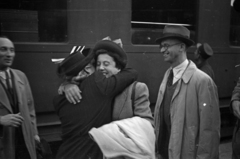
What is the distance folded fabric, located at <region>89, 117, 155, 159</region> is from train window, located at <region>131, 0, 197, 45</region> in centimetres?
245

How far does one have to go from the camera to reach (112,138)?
5.08ft

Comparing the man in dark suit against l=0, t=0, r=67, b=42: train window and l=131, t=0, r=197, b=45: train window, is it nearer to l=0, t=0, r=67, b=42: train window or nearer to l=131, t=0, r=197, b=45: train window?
l=0, t=0, r=67, b=42: train window

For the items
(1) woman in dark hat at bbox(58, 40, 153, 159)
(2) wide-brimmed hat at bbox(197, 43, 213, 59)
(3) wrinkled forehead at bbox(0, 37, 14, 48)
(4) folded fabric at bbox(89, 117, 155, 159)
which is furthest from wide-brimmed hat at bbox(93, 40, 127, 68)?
(2) wide-brimmed hat at bbox(197, 43, 213, 59)

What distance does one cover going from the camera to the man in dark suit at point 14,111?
8.60 ft

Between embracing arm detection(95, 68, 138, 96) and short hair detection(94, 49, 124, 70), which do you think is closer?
embracing arm detection(95, 68, 138, 96)

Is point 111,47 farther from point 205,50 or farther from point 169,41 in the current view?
point 205,50

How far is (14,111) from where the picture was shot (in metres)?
2.72

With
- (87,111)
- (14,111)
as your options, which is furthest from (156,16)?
(87,111)

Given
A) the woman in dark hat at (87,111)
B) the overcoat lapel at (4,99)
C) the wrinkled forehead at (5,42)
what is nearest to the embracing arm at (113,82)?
the woman in dark hat at (87,111)

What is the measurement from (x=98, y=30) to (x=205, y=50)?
169 cm

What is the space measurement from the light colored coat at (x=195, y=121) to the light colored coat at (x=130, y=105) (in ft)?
2.36

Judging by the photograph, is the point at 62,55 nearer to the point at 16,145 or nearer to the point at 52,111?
the point at 52,111

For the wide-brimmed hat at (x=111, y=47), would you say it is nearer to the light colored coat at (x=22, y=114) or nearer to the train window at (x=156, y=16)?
the light colored coat at (x=22, y=114)

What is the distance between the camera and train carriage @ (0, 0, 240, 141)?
10.2 feet
